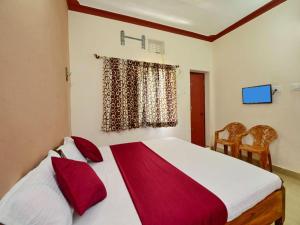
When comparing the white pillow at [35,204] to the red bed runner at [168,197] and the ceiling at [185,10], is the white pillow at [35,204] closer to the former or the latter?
the red bed runner at [168,197]

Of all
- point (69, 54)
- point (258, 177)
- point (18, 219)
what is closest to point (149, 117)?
point (69, 54)

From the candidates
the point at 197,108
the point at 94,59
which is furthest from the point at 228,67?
the point at 94,59

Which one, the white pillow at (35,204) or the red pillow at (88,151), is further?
the red pillow at (88,151)

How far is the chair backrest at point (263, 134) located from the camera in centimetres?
279

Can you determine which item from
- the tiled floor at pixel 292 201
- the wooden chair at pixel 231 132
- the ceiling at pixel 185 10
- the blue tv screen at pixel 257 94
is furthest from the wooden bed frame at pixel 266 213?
the ceiling at pixel 185 10

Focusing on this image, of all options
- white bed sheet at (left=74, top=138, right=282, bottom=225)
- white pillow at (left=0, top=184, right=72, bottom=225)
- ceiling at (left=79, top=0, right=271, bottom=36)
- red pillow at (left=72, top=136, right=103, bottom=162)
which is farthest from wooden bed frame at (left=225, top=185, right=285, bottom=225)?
ceiling at (left=79, top=0, right=271, bottom=36)

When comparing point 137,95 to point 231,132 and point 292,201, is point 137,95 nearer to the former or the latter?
point 231,132

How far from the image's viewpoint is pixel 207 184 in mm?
1251

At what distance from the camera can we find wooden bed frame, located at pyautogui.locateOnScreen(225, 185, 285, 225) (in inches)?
44.3

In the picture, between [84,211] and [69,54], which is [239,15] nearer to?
[69,54]

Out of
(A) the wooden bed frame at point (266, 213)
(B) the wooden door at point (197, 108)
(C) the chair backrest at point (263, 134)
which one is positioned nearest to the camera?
(A) the wooden bed frame at point (266, 213)

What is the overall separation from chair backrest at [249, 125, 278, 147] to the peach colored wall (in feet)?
11.2

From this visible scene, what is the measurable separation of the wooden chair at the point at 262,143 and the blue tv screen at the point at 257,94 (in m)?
0.52

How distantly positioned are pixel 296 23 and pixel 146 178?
3.38 metres
